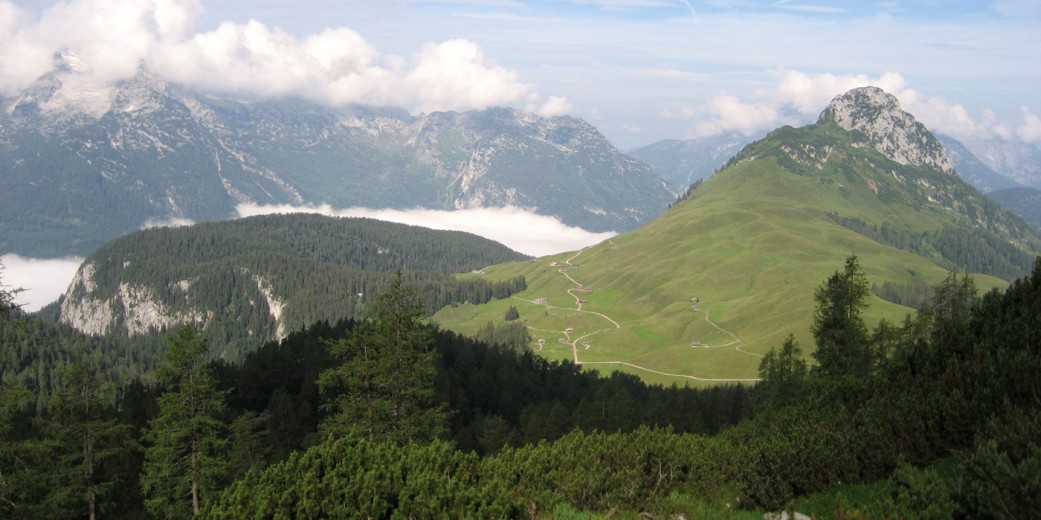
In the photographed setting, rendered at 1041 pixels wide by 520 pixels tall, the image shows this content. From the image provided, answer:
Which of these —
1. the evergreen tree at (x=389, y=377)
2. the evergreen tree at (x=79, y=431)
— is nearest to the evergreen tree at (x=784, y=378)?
the evergreen tree at (x=389, y=377)

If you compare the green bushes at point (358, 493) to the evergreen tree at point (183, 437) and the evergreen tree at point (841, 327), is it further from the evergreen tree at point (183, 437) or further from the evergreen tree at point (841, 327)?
the evergreen tree at point (841, 327)

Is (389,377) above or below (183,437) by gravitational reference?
above

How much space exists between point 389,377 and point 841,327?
3996 cm

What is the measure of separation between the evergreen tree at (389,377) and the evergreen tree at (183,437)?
6.63 metres

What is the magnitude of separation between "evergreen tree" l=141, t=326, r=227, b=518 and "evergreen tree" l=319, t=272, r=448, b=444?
21.7 feet

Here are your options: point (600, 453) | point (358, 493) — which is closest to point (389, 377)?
point (600, 453)

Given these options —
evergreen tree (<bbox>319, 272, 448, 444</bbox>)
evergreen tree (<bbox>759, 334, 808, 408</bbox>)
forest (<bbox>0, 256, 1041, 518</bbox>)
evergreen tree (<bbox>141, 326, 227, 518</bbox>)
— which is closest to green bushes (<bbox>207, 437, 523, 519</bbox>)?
forest (<bbox>0, 256, 1041, 518</bbox>)

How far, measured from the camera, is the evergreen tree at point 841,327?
53906 millimetres

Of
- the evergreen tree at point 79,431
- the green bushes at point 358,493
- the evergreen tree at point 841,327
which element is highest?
the evergreen tree at point 841,327

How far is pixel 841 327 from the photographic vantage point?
178 feet

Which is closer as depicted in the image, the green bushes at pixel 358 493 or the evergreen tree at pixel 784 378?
the green bushes at pixel 358 493

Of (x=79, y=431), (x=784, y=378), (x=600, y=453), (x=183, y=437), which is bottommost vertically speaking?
(x=79, y=431)

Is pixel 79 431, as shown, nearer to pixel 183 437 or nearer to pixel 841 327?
pixel 183 437

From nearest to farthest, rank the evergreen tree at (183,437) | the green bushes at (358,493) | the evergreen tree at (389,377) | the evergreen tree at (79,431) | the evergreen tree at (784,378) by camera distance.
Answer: the green bushes at (358,493) → the evergreen tree at (183,437) → the evergreen tree at (389,377) → the evergreen tree at (79,431) → the evergreen tree at (784,378)
